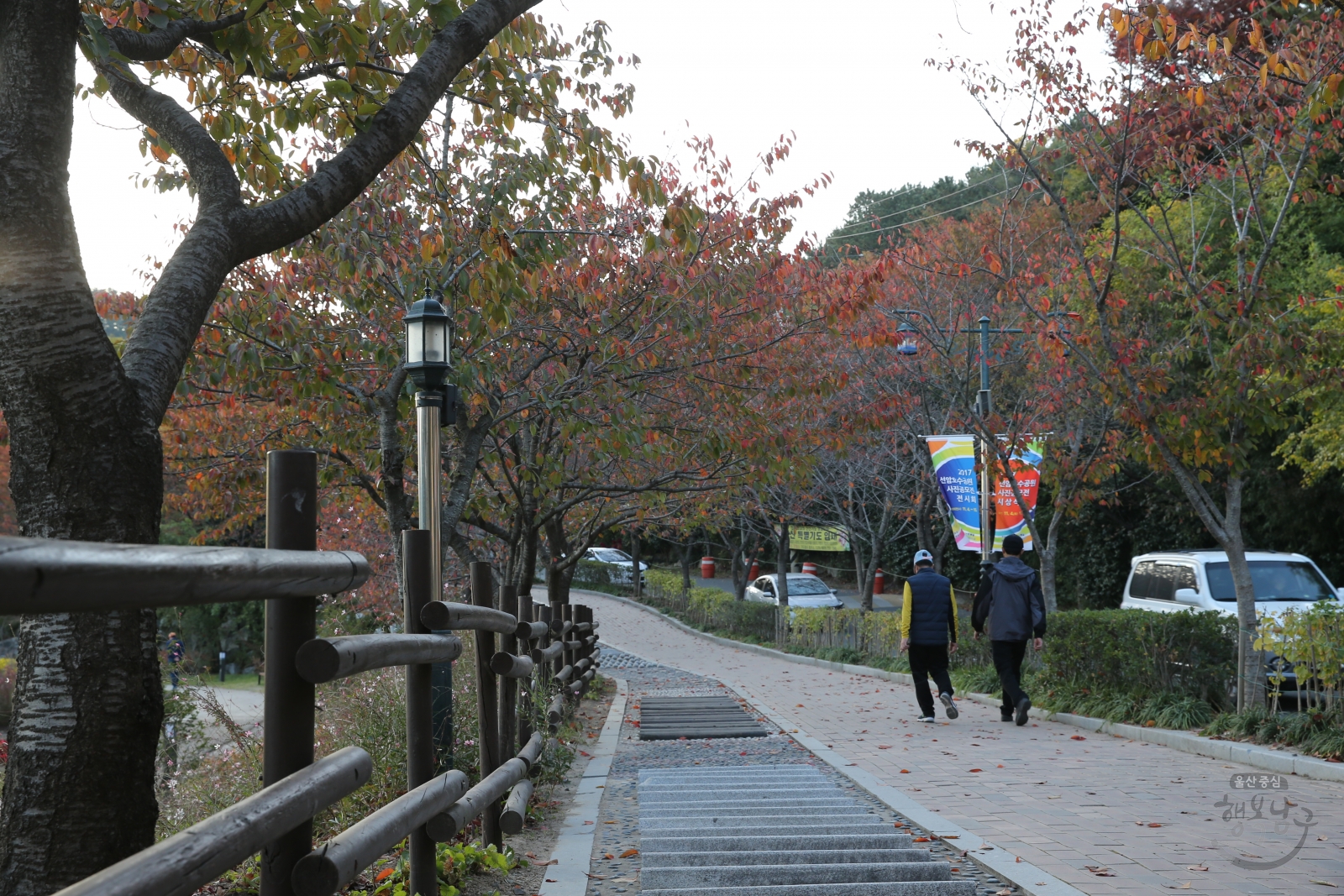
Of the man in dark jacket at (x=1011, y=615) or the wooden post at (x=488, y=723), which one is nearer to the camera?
the wooden post at (x=488, y=723)

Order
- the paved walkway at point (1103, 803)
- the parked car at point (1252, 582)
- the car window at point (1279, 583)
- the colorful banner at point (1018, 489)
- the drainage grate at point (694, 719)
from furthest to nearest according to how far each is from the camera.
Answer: the colorful banner at point (1018, 489) → the car window at point (1279, 583) → the parked car at point (1252, 582) → the drainage grate at point (694, 719) → the paved walkway at point (1103, 803)

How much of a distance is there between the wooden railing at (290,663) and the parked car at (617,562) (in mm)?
41929

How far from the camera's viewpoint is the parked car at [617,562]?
169 feet

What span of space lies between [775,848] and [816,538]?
25.6 m

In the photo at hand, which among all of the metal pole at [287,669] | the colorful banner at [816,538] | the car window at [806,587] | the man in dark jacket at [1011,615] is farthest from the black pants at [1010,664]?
the car window at [806,587]

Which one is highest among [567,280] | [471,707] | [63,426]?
[567,280]

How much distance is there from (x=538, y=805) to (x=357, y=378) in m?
6.04

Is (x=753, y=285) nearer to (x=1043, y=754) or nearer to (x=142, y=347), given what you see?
(x=1043, y=754)

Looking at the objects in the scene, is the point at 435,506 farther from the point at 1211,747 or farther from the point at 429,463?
the point at 1211,747

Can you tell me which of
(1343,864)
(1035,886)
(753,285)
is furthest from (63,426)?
(753,285)

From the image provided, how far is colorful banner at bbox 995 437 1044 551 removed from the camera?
51.3ft

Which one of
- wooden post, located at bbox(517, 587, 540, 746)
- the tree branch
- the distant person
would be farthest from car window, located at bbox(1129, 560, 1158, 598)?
the tree branch

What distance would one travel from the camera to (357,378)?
39.3ft

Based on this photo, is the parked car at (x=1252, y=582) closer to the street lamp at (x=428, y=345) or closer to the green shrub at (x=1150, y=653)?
the green shrub at (x=1150, y=653)
